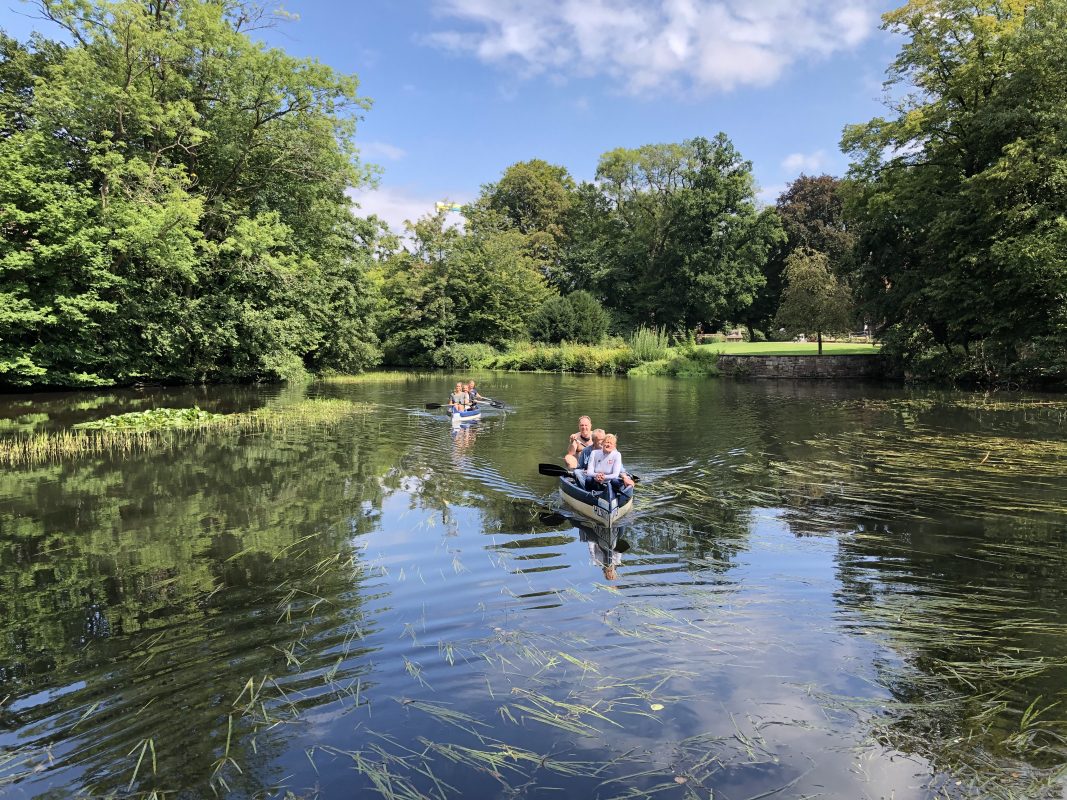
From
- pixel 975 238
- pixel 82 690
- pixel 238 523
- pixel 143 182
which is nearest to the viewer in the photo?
pixel 82 690

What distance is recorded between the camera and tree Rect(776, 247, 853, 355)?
38906 mm

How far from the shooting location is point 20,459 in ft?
44.0

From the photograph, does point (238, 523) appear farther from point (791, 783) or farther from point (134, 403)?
point (134, 403)

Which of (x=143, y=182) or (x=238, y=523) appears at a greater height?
(x=143, y=182)

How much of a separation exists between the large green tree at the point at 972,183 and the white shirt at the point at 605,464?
24.0m

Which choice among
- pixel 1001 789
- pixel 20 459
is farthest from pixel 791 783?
pixel 20 459

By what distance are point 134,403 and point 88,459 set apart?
1101 cm

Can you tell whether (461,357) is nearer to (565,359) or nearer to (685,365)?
(565,359)

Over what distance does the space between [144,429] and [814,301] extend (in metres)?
35.4

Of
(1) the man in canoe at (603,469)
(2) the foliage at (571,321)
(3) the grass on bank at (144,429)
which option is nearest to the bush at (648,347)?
(2) the foliage at (571,321)

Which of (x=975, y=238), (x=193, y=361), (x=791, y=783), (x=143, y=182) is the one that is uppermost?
(x=143, y=182)

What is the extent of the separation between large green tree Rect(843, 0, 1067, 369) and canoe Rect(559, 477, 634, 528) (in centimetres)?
2456

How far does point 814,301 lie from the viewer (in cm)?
3909

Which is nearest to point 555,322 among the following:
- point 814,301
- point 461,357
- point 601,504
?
point 461,357
